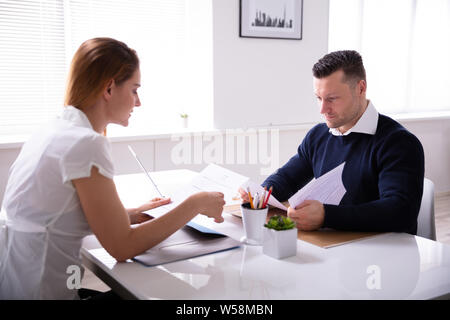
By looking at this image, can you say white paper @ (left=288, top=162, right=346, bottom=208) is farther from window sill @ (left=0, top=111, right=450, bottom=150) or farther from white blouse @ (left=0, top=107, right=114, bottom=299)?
window sill @ (left=0, top=111, right=450, bottom=150)

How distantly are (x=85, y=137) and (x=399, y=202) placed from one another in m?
0.96

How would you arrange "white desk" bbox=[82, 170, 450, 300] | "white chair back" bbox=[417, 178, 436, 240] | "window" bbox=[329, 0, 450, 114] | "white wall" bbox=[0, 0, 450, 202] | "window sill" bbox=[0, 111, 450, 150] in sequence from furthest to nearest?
1. "window" bbox=[329, 0, 450, 114]
2. "white wall" bbox=[0, 0, 450, 202]
3. "window sill" bbox=[0, 111, 450, 150]
4. "white chair back" bbox=[417, 178, 436, 240]
5. "white desk" bbox=[82, 170, 450, 300]

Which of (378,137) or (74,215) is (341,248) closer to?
(378,137)

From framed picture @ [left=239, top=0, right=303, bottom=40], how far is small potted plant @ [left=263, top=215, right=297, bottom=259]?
8.59 feet

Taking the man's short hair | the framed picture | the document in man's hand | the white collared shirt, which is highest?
the framed picture

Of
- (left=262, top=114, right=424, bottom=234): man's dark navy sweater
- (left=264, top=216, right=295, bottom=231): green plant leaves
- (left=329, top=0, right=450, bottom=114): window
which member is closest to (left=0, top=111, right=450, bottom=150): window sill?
(left=329, top=0, right=450, bottom=114): window

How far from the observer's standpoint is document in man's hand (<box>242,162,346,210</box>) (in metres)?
1.38

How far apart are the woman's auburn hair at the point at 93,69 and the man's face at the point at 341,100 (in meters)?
0.84

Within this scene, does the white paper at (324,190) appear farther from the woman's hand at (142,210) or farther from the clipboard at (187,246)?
the woman's hand at (142,210)

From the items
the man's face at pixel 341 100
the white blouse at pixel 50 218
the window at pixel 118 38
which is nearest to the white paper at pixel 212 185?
Answer: the white blouse at pixel 50 218

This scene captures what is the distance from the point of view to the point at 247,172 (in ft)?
12.4

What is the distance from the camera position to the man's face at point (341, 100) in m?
1.78

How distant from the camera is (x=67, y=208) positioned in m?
1.16
